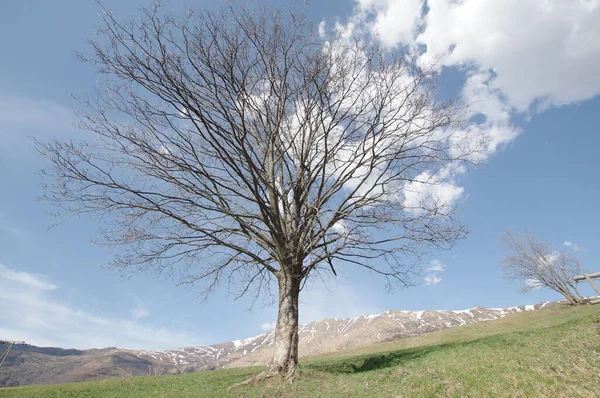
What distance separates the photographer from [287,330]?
10602mm

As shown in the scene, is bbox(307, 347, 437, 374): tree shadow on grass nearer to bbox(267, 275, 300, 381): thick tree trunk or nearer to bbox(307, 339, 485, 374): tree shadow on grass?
bbox(307, 339, 485, 374): tree shadow on grass

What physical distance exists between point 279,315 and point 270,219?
3.22 m

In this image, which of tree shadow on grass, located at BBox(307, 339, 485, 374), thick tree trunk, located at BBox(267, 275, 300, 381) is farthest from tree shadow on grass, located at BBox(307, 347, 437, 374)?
thick tree trunk, located at BBox(267, 275, 300, 381)

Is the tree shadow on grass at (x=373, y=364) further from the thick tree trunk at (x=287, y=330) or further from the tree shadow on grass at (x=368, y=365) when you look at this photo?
the thick tree trunk at (x=287, y=330)

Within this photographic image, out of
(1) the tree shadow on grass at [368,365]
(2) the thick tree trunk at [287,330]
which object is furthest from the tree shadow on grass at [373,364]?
(2) the thick tree trunk at [287,330]

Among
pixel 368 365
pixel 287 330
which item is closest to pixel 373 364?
pixel 368 365

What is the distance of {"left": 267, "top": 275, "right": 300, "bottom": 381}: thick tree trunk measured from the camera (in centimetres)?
1012

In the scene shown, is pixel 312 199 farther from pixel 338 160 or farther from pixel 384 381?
pixel 384 381

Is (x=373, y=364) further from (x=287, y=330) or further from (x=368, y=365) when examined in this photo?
(x=287, y=330)

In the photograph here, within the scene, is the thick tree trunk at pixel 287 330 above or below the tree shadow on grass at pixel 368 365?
above

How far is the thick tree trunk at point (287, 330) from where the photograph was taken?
10117 mm

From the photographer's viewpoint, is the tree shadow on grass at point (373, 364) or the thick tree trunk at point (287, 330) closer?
the thick tree trunk at point (287, 330)

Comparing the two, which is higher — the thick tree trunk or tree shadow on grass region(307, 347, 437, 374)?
the thick tree trunk

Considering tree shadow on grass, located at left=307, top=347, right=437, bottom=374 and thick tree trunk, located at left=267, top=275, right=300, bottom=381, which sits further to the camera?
tree shadow on grass, located at left=307, top=347, right=437, bottom=374
